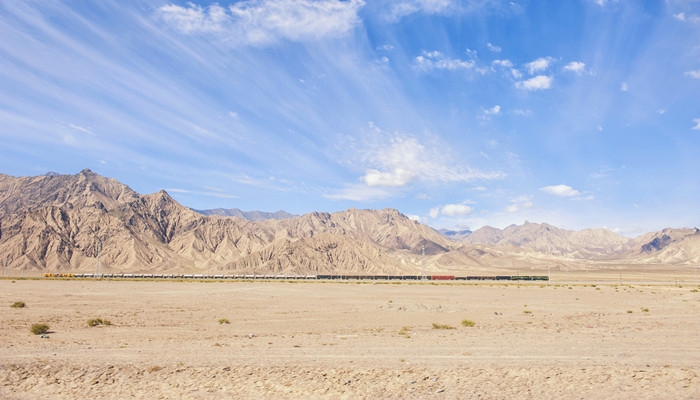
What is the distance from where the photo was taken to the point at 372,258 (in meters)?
187

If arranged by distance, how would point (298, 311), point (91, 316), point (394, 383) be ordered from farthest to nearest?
point (298, 311) < point (91, 316) < point (394, 383)

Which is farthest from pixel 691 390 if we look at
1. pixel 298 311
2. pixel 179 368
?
pixel 298 311

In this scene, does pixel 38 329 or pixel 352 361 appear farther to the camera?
pixel 38 329

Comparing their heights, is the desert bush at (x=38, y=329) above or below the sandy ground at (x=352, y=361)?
below

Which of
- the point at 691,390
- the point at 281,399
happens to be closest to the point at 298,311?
the point at 281,399

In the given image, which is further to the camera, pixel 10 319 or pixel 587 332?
pixel 10 319

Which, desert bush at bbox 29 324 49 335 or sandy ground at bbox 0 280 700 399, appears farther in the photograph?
desert bush at bbox 29 324 49 335

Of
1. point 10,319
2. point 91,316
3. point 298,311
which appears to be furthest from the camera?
point 298,311

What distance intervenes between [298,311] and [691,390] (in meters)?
27.4

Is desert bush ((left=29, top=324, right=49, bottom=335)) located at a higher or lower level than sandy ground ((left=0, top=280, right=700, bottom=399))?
lower

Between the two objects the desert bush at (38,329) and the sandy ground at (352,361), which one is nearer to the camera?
the sandy ground at (352,361)

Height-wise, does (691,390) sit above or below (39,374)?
above

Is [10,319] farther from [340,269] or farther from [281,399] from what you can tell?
[340,269]

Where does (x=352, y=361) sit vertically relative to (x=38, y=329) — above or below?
above
